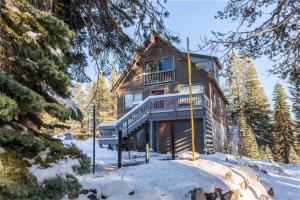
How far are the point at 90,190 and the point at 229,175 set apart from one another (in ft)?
11.1

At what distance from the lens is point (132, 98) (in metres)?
24.2

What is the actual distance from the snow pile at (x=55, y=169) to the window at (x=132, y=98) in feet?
67.6

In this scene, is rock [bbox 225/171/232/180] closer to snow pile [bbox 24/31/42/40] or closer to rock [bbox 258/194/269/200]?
rock [bbox 258/194/269/200]

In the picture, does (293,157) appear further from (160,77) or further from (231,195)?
(231,195)

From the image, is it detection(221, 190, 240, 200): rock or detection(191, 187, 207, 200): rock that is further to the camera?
detection(221, 190, 240, 200): rock

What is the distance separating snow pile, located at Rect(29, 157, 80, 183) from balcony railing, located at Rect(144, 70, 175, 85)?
19.7m

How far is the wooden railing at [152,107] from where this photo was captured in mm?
18406

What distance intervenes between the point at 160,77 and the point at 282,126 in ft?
59.2

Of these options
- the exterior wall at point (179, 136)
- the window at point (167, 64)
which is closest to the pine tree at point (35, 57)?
the exterior wall at point (179, 136)

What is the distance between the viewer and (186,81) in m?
22.1

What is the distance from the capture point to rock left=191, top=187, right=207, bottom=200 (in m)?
5.09

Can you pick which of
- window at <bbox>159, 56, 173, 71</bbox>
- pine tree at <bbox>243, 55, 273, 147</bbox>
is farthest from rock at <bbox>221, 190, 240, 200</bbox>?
pine tree at <bbox>243, 55, 273, 147</bbox>

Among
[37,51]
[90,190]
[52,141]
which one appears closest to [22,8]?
[37,51]

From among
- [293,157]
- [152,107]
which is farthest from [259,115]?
[152,107]
